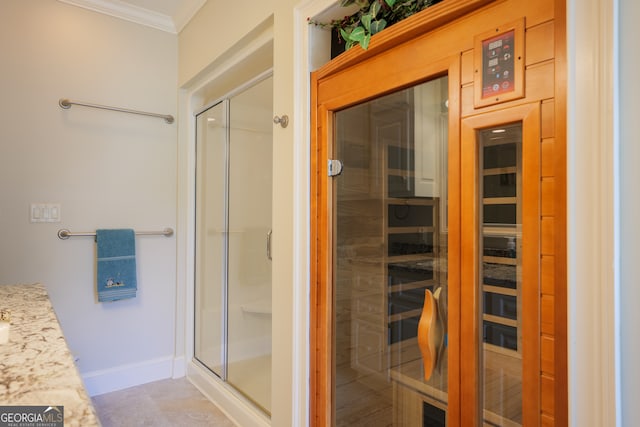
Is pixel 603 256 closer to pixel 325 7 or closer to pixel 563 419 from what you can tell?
pixel 563 419

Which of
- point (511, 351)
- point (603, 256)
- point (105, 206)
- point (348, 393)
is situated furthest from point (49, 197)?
point (603, 256)

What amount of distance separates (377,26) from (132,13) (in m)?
2.09

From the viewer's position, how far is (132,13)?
2.65 meters

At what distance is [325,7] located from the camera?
1499 mm

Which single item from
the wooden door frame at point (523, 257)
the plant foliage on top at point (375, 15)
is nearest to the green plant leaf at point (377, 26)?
the plant foliage on top at point (375, 15)

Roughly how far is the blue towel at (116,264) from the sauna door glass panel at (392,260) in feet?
5.48

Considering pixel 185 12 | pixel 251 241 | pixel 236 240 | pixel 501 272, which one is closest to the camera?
pixel 501 272

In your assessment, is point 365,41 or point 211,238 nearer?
point 365,41

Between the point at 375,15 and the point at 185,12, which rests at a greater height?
the point at 185,12

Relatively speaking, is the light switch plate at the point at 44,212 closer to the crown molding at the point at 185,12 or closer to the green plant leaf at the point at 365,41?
the crown molding at the point at 185,12

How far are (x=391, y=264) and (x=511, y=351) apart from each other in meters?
0.47

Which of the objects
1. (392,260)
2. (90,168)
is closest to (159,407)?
(90,168)

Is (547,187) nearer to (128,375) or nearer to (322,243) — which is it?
(322,243)

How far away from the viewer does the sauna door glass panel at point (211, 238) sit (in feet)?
8.43
